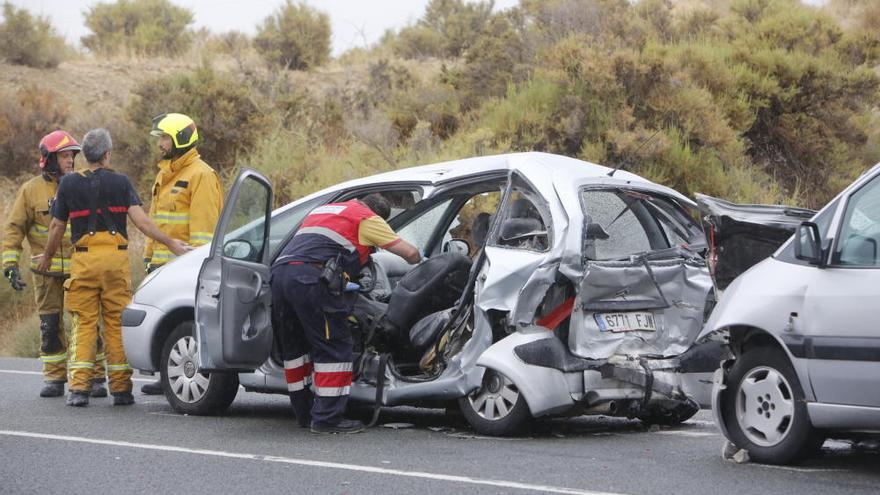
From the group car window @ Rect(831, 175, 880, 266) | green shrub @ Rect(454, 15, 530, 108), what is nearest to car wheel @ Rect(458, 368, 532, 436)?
car window @ Rect(831, 175, 880, 266)

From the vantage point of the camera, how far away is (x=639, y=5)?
2247 cm

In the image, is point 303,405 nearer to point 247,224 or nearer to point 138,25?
point 247,224

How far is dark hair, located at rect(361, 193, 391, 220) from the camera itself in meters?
8.68

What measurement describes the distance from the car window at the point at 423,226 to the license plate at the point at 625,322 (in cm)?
172

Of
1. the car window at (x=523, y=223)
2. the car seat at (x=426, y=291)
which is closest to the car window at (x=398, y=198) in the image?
the car seat at (x=426, y=291)

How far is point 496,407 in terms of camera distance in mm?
8133

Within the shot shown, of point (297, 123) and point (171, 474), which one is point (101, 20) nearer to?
point (297, 123)

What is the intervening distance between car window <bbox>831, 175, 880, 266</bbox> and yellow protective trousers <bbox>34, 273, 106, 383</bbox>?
6.41 meters

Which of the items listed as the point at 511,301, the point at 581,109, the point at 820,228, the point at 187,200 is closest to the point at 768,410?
the point at 820,228

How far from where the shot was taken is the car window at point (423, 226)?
9375 mm

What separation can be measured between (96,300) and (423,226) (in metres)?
2.60

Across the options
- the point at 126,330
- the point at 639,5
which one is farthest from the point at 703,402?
the point at 639,5

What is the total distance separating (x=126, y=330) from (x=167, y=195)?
1.20 m

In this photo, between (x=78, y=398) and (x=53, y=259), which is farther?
(x=53, y=259)
